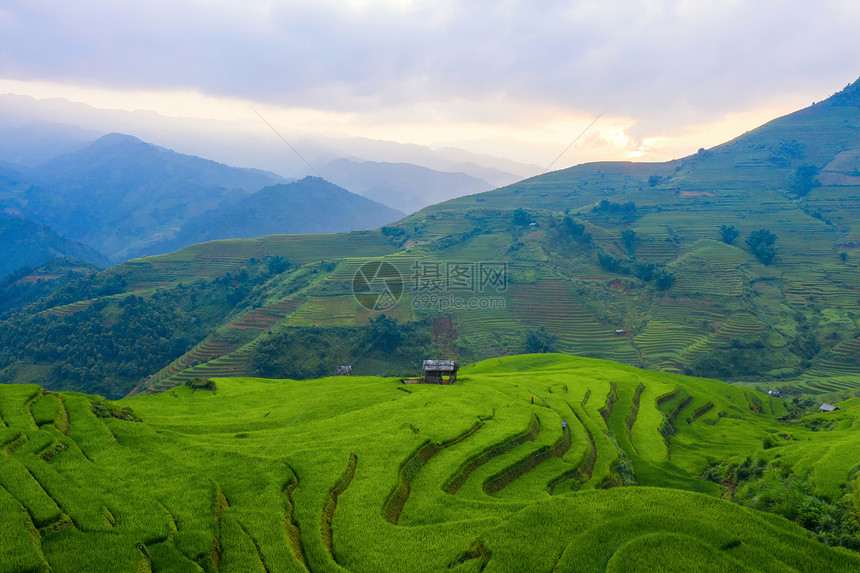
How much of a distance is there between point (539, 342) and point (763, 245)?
51.0m

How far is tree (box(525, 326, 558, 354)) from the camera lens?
56969mm

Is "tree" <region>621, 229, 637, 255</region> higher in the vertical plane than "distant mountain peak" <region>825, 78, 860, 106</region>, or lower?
lower

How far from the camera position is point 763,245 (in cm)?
7681

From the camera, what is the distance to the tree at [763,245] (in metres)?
75.4

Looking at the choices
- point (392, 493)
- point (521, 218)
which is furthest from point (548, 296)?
point (392, 493)

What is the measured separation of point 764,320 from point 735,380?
14516mm

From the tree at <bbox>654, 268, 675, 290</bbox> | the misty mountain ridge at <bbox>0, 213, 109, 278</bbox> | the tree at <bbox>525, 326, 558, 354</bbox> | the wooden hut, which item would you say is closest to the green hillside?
the tree at <bbox>654, 268, 675, 290</bbox>

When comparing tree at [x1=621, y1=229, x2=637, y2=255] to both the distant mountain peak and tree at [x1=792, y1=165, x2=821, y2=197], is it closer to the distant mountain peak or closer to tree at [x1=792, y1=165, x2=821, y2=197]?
tree at [x1=792, y1=165, x2=821, y2=197]

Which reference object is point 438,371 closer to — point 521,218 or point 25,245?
point 521,218

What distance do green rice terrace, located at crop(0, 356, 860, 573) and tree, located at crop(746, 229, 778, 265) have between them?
71.0 metres

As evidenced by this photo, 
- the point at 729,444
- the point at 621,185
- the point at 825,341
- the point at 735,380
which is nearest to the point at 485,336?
the point at 735,380

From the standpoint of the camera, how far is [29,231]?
133 meters

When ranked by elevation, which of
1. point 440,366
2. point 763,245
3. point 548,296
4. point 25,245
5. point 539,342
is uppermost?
A: point 25,245

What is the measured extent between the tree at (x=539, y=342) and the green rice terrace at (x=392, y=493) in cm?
3478
